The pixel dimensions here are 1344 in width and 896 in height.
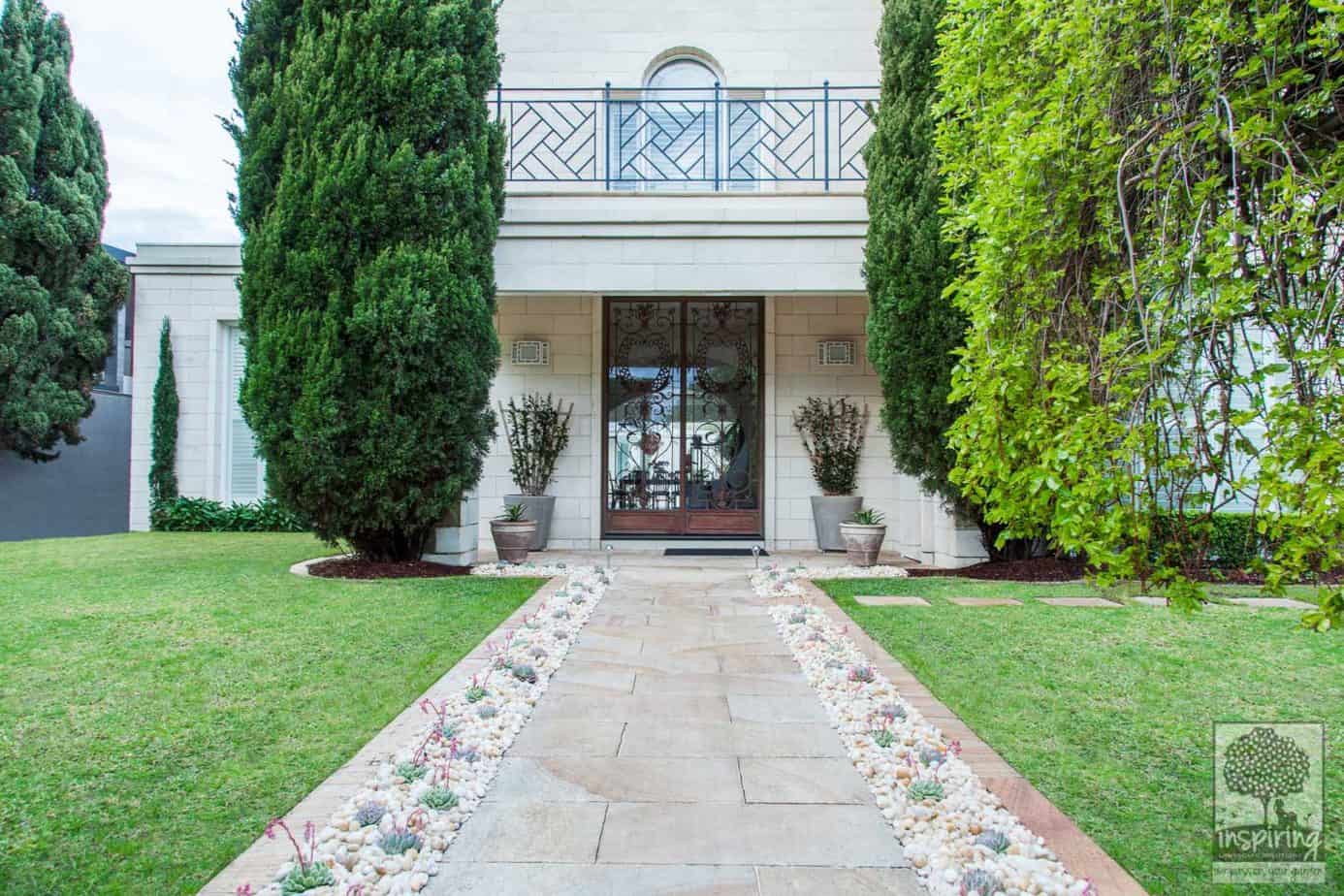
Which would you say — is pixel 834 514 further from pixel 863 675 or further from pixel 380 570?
pixel 863 675

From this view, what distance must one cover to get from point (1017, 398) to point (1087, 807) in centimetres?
105

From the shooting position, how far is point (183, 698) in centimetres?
285

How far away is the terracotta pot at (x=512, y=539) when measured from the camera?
6562mm

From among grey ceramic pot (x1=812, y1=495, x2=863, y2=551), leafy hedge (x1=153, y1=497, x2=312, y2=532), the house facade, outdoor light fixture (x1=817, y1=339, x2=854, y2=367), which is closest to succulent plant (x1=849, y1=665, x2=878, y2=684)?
the house facade

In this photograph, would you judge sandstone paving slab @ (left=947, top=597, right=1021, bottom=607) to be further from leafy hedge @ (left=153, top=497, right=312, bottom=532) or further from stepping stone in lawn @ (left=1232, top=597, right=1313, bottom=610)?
leafy hedge @ (left=153, top=497, right=312, bottom=532)

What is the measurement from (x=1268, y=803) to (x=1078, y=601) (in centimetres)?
304

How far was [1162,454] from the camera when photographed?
5.40 ft

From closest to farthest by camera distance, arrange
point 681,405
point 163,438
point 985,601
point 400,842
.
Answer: point 400,842
point 985,601
point 681,405
point 163,438

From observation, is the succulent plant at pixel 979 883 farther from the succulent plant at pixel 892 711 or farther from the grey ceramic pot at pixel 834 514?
the grey ceramic pot at pixel 834 514

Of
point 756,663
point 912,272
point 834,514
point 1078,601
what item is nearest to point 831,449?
point 834,514

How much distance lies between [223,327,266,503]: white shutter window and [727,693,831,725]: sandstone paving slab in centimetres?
851

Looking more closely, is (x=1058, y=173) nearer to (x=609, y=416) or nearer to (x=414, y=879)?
→ (x=414, y=879)

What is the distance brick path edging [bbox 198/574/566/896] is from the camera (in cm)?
161

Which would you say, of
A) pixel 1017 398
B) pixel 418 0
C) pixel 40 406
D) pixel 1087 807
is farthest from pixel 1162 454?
pixel 40 406
